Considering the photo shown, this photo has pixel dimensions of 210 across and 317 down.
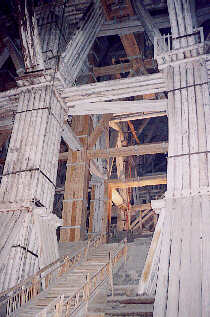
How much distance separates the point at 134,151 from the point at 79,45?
23.0 ft

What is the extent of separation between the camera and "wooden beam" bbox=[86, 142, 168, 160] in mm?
17562

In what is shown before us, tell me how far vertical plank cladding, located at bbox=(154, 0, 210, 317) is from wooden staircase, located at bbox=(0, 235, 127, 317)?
255 centimetres

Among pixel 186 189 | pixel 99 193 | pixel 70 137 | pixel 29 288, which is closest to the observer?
pixel 186 189

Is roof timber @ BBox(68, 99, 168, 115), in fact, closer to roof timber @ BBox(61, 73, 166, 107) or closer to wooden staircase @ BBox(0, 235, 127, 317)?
roof timber @ BBox(61, 73, 166, 107)

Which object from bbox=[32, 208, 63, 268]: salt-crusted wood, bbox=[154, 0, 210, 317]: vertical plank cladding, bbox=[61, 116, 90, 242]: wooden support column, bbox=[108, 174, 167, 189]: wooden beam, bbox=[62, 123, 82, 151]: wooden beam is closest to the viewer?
bbox=[154, 0, 210, 317]: vertical plank cladding

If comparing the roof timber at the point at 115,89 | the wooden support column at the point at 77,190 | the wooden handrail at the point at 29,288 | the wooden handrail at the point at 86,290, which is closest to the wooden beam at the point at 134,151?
the wooden support column at the point at 77,190

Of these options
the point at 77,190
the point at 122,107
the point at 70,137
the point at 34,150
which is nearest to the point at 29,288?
the point at 34,150

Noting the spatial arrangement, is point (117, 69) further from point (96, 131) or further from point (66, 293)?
point (66, 293)

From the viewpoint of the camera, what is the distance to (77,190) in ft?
57.6

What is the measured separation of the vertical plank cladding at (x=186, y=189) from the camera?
19.0 ft

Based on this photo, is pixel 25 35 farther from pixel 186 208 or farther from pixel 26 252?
pixel 186 208

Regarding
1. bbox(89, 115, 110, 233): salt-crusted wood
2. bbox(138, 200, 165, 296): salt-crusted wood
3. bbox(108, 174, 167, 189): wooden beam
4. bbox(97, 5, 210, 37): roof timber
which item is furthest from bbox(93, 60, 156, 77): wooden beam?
bbox(138, 200, 165, 296): salt-crusted wood

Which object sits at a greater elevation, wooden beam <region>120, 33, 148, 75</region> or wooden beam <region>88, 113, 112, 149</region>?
wooden beam <region>120, 33, 148, 75</region>

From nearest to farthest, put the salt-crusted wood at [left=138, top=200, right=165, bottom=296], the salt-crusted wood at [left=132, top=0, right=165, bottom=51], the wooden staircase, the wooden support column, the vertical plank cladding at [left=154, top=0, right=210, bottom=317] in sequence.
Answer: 1. the vertical plank cladding at [left=154, top=0, right=210, bottom=317]
2. the salt-crusted wood at [left=138, top=200, right=165, bottom=296]
3. the wooden staircase
4. the salt-crusted wood at [left=132, top=0, right=165, bottom=51]
5. the wooden support column
